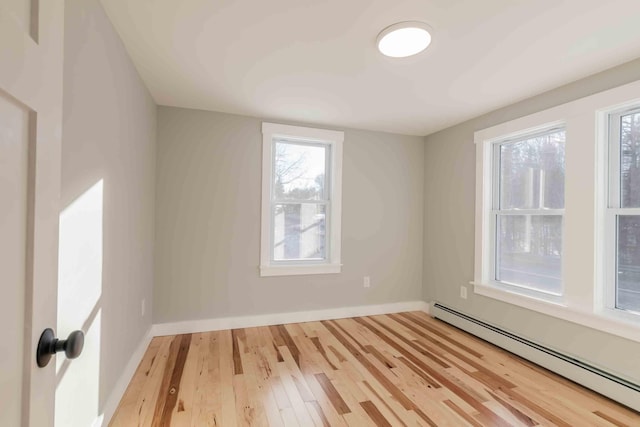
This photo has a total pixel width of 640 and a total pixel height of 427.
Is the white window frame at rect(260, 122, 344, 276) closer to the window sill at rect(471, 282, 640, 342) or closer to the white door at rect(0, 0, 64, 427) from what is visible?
the window sill at rect(471, 282, 640, 342)

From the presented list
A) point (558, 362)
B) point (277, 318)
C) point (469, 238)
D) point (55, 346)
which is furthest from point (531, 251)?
point (55, 346)

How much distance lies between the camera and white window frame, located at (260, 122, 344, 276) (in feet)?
11.1

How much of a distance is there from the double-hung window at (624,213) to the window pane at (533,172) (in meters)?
0.34

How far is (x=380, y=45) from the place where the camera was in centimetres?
192

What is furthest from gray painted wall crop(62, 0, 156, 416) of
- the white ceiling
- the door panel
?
the door panel

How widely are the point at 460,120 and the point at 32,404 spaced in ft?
12.3

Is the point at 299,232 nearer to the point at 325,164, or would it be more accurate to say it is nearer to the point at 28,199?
the point at 325,164

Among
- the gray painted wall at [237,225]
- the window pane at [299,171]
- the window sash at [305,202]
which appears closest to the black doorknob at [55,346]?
the gray painted wall at [237,225]

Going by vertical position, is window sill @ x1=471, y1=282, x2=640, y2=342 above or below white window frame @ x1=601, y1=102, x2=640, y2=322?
below

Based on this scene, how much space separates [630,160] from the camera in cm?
214

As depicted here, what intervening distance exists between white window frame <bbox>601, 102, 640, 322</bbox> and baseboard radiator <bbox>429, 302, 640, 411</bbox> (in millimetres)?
423

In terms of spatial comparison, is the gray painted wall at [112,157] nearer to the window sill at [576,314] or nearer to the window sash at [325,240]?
the window sash at [325,240]

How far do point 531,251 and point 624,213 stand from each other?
2.56ft

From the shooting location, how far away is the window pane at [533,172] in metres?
2.58
